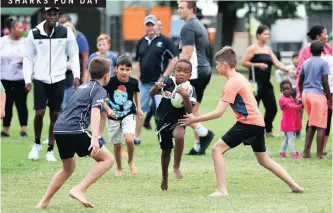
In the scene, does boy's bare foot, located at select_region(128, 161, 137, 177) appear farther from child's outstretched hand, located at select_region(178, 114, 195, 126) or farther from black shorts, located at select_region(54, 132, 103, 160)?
black shorts, located at select_region(54, 132, 103, 160)

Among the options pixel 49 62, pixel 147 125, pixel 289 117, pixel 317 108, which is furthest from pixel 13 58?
pixel 317 108

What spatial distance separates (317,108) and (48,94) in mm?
3918

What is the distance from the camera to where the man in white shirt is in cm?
1439

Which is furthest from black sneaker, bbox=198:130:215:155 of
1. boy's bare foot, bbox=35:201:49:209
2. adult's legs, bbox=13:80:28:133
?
boy's bare foot, bbox=35:201:49:209

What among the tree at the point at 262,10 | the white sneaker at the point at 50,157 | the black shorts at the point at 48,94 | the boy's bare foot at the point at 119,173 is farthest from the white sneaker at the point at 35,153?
the tree at the point at 262,10

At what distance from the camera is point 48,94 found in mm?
14547

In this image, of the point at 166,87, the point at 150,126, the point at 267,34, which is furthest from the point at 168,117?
Result: the point at 150,126

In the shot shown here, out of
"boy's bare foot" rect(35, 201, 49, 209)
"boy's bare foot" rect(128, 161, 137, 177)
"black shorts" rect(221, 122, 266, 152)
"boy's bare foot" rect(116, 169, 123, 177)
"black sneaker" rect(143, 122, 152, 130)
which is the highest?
"black shorts" rect(221, 122, 266, 152)

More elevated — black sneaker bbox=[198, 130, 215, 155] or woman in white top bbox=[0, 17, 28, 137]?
woman in white top bbox=[0, 17, 28, 137]

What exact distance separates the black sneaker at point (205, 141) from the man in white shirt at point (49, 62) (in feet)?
7.01

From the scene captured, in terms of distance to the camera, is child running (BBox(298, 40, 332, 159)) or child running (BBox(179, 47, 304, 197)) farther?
child running (BBox(298, 40, 332, 159))

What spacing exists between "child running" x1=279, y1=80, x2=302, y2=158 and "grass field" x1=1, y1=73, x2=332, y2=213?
285mm

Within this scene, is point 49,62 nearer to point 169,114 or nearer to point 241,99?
point 169,114

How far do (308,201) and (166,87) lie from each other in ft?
7.40
